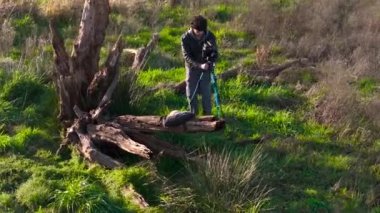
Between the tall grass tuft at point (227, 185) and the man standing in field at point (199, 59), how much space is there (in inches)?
77.3

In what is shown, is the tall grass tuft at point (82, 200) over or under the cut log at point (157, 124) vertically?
under

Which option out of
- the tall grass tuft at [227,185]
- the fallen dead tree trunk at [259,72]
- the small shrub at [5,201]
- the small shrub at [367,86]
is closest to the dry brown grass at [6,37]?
the fallen dead tree trunk at [259,72]

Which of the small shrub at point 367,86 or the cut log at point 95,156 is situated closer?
the cut log at point 95,156

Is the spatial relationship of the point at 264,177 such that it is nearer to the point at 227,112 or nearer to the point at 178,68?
the point at 227,112

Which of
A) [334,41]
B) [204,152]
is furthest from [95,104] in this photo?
[334,41]

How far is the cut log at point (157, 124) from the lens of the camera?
7820 millimetres

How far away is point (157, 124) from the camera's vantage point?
8.52 metres

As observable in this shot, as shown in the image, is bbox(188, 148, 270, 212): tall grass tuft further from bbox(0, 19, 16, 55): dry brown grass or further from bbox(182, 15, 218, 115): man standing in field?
bbox(0, 19, 16, 55): dry brown grass

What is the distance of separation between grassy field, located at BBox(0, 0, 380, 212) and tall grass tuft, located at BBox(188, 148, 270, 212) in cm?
1

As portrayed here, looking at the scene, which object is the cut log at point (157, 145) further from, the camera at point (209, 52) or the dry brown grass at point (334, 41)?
the dry brown grass at point (334, 41)

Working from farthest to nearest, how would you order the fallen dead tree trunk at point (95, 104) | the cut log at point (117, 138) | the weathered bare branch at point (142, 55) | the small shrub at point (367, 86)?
the small shrub at point (367, 86), the weathered bare branch at point (142, 55), the fallen dead tree trunk at point (95, 104), the cut log at point (117, 138)

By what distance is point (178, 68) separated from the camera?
1222 centimetres

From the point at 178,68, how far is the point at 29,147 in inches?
155

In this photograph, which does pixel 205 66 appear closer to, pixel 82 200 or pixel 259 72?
pixel 259 72
